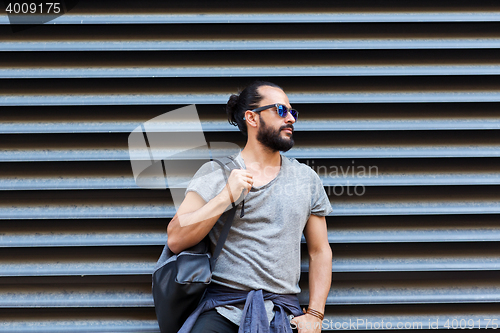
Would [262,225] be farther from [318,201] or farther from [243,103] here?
[243,103]

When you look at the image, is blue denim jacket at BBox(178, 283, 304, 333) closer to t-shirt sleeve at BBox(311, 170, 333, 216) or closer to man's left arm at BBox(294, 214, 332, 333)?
man's left arm at BBox(294, 214, 332, 333)

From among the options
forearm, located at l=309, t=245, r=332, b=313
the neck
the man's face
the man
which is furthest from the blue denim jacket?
the man's face

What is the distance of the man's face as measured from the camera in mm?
2090

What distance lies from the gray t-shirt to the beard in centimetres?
21

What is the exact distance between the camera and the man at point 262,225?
1865 millimetres

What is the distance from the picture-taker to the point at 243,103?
2215 millimetres

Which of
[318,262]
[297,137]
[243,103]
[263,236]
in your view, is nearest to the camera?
[263,236]

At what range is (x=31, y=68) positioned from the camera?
92.8 inches

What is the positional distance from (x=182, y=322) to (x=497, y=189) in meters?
2.36

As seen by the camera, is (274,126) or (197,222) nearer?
(197,222)

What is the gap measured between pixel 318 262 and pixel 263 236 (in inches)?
16.4

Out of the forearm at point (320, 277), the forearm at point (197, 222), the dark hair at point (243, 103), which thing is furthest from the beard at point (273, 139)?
the forearm at point (320, 277)

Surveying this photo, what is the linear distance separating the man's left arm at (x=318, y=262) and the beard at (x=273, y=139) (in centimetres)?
48

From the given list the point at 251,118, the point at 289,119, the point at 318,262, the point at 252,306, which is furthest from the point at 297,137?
the point at 252,306
